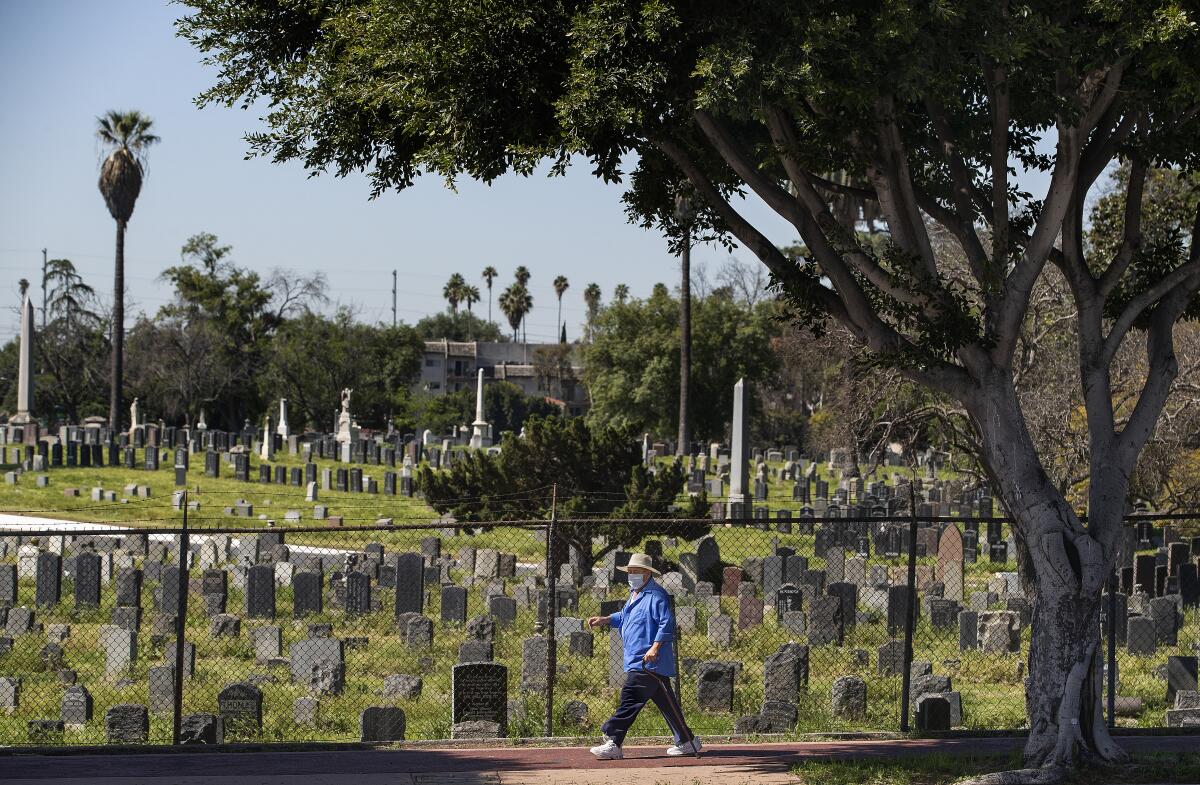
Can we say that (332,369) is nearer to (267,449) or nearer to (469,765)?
(267,449)

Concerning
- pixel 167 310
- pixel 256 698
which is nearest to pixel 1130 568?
pixel 256 698

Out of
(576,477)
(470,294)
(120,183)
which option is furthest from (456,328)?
(576,477)

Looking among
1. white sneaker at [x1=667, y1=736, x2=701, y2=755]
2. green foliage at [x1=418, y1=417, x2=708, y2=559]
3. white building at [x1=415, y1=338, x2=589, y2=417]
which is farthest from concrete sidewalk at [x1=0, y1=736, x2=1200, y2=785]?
white building at [x1=415, y1=338, x2=589, y2=417]

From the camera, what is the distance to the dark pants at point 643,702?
10.3 meters

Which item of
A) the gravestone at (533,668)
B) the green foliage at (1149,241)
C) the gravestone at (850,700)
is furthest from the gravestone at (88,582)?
the green foliage at (1149,241)

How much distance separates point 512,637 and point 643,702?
8.36 metres

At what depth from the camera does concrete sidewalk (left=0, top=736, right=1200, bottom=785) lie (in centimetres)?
991

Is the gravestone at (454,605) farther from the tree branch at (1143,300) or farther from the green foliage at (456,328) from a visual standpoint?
the green foliage at (456,328)

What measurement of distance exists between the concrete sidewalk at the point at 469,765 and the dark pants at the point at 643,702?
0.22m

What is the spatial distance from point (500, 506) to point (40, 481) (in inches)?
791

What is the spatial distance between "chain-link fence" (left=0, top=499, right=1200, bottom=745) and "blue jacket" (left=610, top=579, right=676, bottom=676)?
3.85 feet

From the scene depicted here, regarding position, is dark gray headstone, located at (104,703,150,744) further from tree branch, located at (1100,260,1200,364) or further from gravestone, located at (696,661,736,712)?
tree branch, located at (1100,260,1200,364)

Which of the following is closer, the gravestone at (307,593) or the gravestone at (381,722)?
the gravestone at (381,722)

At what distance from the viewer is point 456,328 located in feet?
441
